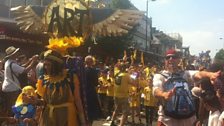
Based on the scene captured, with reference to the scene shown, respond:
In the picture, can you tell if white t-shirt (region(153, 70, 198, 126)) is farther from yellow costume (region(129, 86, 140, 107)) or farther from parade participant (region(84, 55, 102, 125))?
yellow costume (region(129, 86, 140, 107))

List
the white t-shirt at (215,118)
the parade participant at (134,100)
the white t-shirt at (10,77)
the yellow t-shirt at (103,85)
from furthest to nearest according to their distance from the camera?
1. the yellow t-shirt at (103,85)
2. the parade participant at (134,100)
3. the white t-shirt at (10,77)
4. the white t-shirt at (215,118)

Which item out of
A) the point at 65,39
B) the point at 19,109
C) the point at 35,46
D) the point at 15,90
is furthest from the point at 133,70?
the point at 35,46

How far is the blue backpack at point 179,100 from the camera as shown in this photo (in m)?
5.60

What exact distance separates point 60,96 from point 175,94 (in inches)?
56.0

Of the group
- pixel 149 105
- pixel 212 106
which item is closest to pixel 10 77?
pixel 149 105

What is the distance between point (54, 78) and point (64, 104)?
1.14ft

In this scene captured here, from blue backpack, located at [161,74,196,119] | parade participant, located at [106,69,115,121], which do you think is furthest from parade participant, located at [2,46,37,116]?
parade participant, located at [106,69,115,121]

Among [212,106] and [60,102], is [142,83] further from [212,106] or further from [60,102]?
[212,106]

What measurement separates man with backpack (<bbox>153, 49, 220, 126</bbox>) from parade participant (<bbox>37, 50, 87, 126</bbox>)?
3.28 ft

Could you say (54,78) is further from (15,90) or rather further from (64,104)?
(15,90)

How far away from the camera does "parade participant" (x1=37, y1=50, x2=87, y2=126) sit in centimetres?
556

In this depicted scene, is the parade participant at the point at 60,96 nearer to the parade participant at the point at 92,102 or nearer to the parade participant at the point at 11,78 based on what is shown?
the parade participant at the point at 92,102

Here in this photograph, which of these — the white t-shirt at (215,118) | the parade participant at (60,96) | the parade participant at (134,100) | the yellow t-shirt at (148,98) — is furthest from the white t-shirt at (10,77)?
the parade participant at (134,100)

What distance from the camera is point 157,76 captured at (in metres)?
5.76
